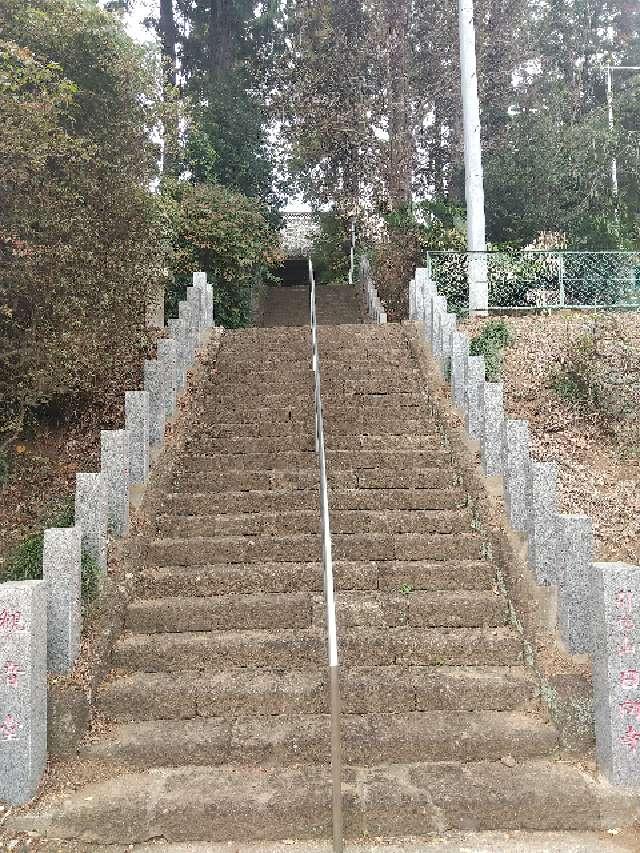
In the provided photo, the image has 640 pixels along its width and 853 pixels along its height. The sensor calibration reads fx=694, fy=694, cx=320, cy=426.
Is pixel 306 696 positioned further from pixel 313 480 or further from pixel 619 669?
pixel 313 480

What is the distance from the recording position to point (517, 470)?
186 inches

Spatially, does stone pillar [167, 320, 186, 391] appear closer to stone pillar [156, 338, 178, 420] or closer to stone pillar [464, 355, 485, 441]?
stone pillar [156, 338, 178, 420]

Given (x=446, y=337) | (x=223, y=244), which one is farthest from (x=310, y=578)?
(x=223, y=244)

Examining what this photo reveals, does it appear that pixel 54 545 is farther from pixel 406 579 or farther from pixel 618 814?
pixel 618 814

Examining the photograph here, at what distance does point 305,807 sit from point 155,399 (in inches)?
142

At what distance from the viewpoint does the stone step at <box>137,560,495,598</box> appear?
445cm

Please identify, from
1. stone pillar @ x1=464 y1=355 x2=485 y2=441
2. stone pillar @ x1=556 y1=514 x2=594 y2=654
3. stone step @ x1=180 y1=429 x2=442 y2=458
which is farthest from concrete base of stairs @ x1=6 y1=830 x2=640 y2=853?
stone step @ x1=180 y1=429 x2=442 y2=458

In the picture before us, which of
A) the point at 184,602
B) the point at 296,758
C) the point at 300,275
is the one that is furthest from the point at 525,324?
the point at 300,275

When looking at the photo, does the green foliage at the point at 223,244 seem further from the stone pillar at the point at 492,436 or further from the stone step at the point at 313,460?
the stone pillar at the point at 492,436

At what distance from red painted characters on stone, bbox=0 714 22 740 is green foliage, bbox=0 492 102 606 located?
37.8 inches

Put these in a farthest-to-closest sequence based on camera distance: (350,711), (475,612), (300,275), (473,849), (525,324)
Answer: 1. (300,275)
2. (525,324)
3. (475,612)
4. (350,711)
5. (473,849)

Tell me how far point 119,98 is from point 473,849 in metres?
6.83

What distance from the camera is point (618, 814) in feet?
9.95

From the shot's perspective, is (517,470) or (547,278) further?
(547,278)
